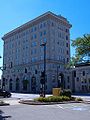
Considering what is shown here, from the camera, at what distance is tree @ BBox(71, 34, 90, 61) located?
32.8 metres

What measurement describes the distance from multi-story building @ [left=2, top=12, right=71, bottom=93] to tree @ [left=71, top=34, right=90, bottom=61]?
60.7 m

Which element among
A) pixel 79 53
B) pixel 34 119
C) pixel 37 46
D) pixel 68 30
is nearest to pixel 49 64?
pixel 37 46

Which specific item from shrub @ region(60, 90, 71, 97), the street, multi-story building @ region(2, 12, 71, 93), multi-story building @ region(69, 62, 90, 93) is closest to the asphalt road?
the street

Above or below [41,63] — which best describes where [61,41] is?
above

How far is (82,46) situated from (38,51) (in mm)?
72099

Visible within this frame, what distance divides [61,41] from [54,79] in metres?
17.8

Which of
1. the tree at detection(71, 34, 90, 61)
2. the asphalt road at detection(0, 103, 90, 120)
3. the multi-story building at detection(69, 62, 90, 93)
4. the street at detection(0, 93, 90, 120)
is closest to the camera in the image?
the asphalt road at detection(0, 103, 90, 120)

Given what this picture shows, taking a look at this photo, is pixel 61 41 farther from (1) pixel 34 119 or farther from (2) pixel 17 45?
(1) pixel 34 119

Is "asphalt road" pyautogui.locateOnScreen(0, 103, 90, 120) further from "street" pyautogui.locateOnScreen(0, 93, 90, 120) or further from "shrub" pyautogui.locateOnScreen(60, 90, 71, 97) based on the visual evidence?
"shrub" pyautogui.locateOnScreen(60, 90, 71, 97)

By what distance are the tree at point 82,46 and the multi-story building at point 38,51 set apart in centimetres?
6072

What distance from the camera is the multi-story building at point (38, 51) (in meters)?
100

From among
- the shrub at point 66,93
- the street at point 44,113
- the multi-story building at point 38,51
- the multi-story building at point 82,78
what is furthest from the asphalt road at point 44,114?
the multi-story building at point 82,78

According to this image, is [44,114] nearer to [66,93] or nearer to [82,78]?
[66,93]

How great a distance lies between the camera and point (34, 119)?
1388cm
